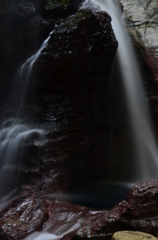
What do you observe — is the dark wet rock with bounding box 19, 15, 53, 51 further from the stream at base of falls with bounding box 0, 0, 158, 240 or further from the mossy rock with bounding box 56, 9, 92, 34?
the mossy rock with bounding box 56, 9, 92, 34

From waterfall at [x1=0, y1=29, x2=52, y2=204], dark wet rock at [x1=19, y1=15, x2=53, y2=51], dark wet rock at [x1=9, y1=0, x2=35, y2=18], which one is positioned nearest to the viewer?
waterfall at [x1=0, y1=29, x2=52, y2=204]

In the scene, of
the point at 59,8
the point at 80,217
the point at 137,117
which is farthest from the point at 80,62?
the point at 80,217

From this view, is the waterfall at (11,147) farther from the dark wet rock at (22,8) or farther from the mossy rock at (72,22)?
the dark wet rock at (22,8)

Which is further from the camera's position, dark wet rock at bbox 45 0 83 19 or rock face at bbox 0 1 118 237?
dark wet rock at bbox 45 0 83 19

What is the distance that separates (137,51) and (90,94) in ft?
14.1

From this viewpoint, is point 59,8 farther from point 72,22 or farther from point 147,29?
point 147,29

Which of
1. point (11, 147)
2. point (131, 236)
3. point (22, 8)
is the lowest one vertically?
point (131, 236)

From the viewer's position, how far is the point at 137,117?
11.1m

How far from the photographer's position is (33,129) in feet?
25.9

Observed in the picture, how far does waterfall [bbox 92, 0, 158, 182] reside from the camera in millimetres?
10547

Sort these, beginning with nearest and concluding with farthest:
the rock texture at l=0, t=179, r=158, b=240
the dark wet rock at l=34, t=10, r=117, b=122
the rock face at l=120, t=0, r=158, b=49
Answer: the rock texture at l=0, t=179, r=158, b=240
the dark wet rock at l=34, t=10, r=117, b=122
the rock face at l=120, t=0, r=158, b=49

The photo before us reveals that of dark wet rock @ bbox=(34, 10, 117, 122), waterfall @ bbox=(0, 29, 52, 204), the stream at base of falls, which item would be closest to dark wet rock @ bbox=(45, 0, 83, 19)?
dark wet rock @ bbox=(34, 10, 117, 122)

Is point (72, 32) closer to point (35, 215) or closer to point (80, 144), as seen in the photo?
point (80, 144)

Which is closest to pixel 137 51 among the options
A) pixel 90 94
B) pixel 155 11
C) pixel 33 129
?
pixel 155 11
